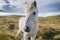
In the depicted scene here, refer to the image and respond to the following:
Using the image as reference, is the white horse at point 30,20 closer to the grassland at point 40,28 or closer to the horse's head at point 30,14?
the horse's head at point 30,14

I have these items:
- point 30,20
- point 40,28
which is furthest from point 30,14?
point 40,28

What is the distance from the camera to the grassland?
1.59m

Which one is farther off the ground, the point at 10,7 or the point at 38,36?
the point at 10,7

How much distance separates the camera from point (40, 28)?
1.61m

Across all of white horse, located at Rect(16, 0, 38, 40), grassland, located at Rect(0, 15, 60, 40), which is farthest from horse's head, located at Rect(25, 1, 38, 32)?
grassland, located at Rect(0, 15, 60, 40)

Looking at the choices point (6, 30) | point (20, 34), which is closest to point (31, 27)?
point (20, 34)

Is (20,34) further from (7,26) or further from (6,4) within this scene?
(6,4)

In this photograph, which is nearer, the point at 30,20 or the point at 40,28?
the point at 30,20

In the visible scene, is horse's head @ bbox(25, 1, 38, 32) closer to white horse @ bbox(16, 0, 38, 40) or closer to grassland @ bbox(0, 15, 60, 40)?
white horse @ bbox(16, 0, 38, 40)

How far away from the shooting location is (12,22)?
63.2 inches

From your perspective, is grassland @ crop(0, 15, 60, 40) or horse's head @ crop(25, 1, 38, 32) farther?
grassland @ crop(0, 15, 60, 40)

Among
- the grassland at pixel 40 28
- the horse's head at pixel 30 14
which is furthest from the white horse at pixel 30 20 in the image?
the grassland at pixel 40 28

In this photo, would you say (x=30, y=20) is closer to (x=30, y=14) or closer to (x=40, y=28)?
(x=30, y=14)

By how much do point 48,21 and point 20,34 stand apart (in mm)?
292
